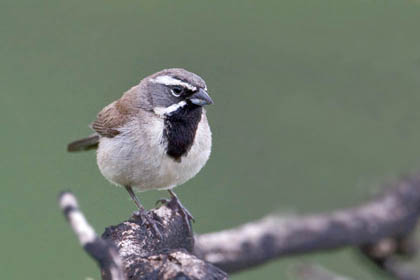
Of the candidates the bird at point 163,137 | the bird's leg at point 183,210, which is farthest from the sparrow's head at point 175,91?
the bird's leg at point 183,210

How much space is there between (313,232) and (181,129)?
1.04m

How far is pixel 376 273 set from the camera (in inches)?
157

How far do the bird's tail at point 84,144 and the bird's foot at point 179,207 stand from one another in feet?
3.12

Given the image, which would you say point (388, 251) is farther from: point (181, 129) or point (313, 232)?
point (181, 129)

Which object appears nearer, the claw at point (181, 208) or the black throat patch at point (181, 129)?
the claw at point (181, 208)

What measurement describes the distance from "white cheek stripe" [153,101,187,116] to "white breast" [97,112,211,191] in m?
0.04

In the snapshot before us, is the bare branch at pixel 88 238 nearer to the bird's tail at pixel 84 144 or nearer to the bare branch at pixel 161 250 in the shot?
the bare branch at pixel 161 250

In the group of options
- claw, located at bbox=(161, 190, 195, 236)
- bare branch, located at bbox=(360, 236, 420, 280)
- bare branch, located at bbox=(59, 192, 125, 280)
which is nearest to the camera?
bare branch, located at bbox=(59, 192, 125, 280)

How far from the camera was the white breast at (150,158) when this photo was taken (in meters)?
3.34

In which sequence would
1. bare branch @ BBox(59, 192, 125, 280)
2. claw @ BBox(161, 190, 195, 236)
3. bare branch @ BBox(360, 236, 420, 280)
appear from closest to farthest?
bare branch @ BBox(59, 192, 125, 280) → claw @ BBox(161, 190, 195, 236) → bare branch @ BBox(360, 236, 420, 280)

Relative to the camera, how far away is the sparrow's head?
3.28 m

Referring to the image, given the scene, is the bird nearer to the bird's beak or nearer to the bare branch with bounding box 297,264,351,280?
the bird's beak

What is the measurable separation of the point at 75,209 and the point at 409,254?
3.42 meters

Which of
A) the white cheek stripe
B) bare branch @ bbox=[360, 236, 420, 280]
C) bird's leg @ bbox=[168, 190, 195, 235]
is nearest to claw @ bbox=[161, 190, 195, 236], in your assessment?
bird's leg @ bbox=[168, 190, 195, 235]
